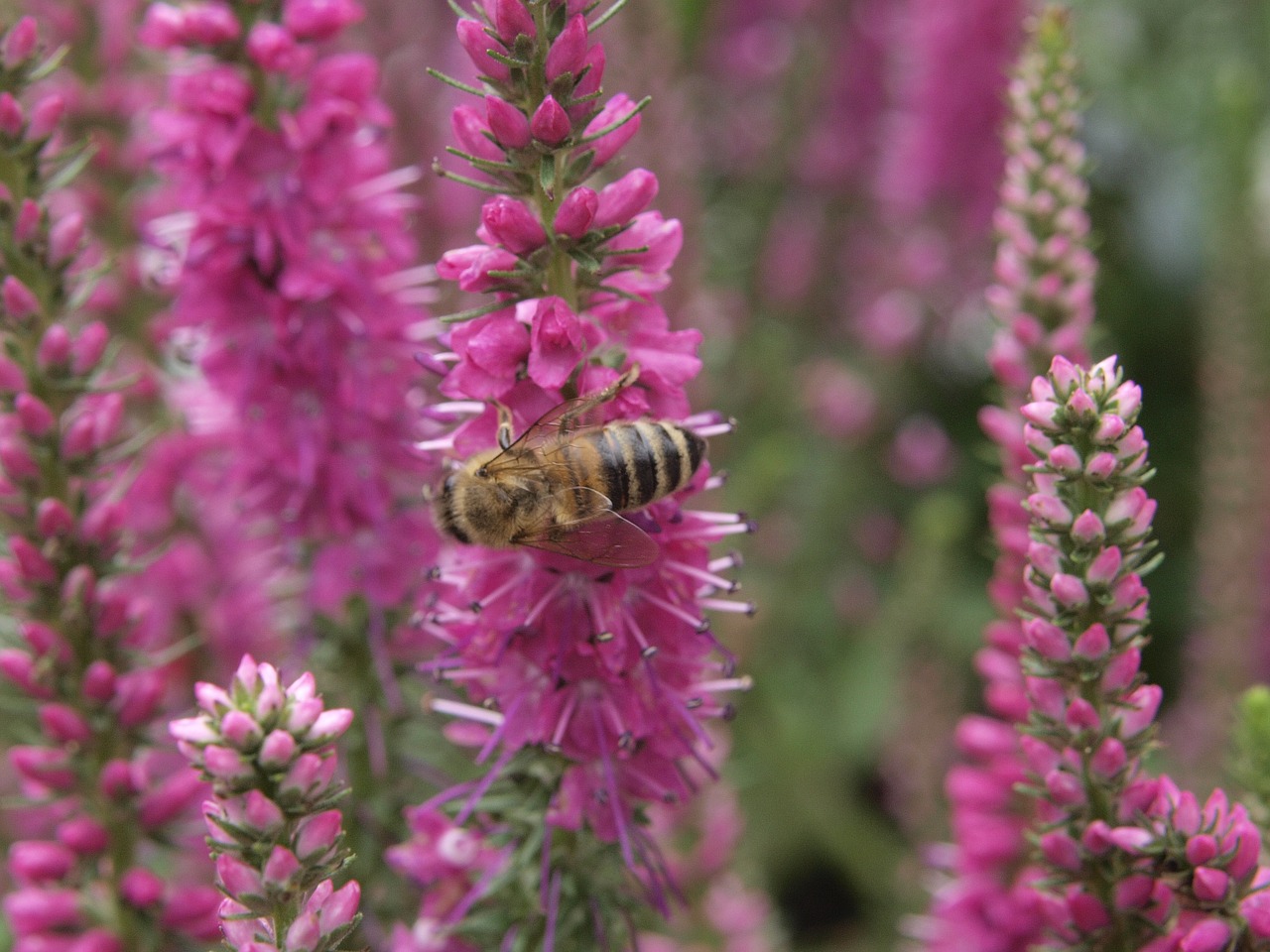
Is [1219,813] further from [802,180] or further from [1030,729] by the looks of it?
[802,180]

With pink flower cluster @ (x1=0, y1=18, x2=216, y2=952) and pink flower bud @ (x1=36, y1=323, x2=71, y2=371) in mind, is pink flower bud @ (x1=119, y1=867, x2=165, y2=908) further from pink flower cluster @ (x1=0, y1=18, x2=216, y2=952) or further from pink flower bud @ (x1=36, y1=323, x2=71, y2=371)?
pink flower bud @ (x1=36, y1=323, x2=71, y2=371)

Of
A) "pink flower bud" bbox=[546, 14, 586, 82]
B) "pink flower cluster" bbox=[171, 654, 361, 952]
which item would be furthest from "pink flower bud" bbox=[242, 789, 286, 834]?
"pink flower bud" bbox=[546, 14, 586, 82]

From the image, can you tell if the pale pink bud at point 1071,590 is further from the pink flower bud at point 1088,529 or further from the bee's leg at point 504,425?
the bee's leg at point 504,425

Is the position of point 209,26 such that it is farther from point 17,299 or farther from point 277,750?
point 277,750

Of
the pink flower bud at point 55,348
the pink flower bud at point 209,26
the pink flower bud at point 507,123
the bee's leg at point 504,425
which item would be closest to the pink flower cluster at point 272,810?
the bee's leg at point 504,425

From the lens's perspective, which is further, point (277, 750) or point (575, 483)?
point (575, 483)

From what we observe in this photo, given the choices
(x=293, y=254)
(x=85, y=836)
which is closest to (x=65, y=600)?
(x=85, y=836)
